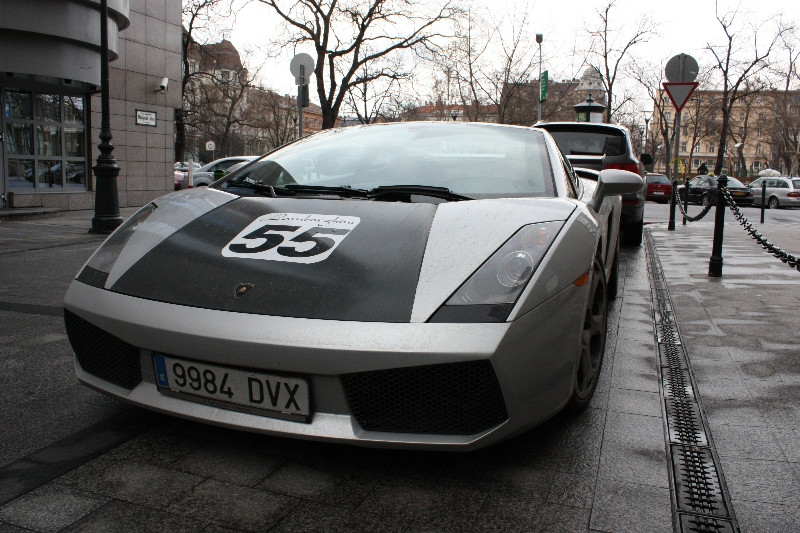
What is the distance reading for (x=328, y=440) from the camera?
204cm

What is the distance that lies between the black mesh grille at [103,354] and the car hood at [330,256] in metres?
0.18

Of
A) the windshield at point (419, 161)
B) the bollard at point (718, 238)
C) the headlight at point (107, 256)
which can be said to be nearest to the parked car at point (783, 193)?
the bollard at point (718, 238)

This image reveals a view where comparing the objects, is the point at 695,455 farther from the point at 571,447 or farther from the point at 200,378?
the point at 200,378

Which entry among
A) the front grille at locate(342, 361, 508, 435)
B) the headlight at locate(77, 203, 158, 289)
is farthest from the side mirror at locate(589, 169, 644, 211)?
the headlight at locate(77, 203, 158, 289)

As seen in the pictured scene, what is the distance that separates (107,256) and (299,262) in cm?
84

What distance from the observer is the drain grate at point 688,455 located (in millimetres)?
2012

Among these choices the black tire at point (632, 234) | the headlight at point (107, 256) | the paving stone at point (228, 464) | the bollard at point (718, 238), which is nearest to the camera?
the paving stone at point (228, 464)

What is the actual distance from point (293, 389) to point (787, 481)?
1664 millimetres

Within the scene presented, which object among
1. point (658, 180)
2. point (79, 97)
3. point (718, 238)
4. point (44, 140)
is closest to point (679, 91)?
point (718, 238)

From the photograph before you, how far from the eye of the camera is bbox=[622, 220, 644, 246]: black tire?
30.0ft

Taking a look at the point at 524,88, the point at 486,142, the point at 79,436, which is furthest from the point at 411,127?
the point at 524,88

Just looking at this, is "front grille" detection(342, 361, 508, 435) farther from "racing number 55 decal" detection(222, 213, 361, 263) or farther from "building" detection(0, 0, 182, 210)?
"building" detection(0, 0, 182, 210)

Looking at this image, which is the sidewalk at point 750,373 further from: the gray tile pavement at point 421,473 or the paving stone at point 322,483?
the paving stone at point 322,483

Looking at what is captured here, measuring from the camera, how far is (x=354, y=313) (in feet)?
Answer: 6.78
